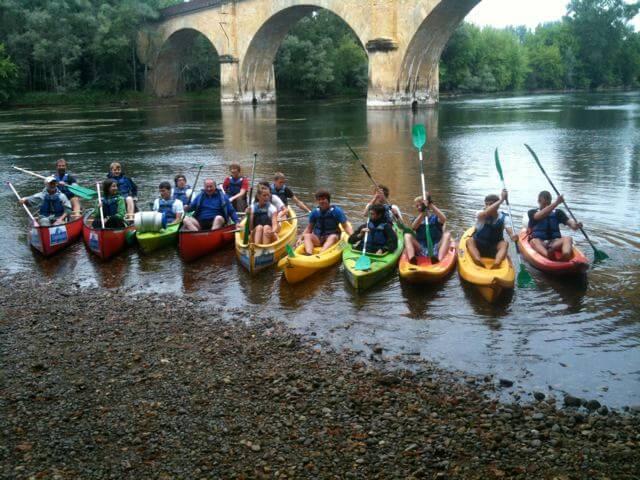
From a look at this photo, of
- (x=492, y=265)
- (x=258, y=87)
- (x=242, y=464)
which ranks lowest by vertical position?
(x=242, y=464)

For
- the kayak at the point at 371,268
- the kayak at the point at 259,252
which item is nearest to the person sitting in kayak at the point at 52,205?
the kayak at the point at 259,252

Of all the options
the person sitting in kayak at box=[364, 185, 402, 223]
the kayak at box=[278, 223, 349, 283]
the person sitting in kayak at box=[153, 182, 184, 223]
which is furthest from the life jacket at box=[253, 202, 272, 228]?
the person sitting in kayak at box=[153, 182, 184, 223]

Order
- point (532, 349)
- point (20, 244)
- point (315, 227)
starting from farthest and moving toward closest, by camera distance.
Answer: point (20, 244) → point (315, 227) → point (532, 349)

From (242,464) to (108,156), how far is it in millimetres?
15502

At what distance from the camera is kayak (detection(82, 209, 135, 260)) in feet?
24.9

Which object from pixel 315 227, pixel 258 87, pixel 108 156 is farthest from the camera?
pixel 258 87

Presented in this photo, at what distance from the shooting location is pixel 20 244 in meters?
8.49

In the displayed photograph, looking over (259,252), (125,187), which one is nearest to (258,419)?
(259,252)

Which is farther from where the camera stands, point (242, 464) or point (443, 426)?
point (443, 426)

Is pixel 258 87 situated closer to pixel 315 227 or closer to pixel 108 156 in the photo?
pixel 108 156

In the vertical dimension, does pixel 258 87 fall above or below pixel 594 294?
above

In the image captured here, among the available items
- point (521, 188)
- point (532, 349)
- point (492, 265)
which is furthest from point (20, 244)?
point (521, 188)

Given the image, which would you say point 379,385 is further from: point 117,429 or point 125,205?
point 125,205

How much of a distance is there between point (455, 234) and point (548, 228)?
1.67 meters
